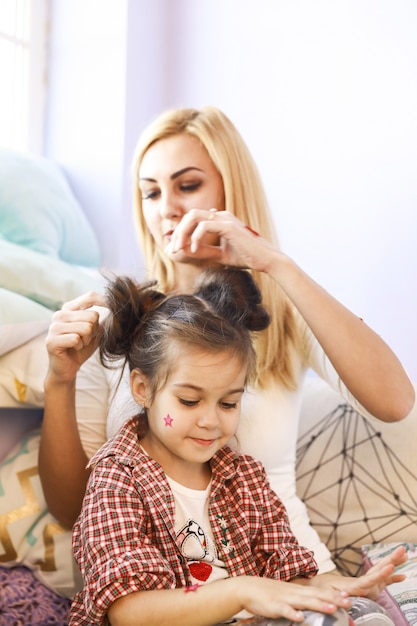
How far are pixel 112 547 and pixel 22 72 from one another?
1.55 meters

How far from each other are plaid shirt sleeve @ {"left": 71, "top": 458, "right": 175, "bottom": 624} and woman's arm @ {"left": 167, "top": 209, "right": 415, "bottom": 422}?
38 cm

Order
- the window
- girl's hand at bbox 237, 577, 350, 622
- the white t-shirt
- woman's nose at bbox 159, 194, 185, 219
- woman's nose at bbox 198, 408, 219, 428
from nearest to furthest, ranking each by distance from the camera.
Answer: girl's hand at bbox 237, 577, 350, 622, woman's nose at bbox 198, 408, 219, 428, the white t-shirt, woman's nose at bbox 159, 194, 185, 219, the window

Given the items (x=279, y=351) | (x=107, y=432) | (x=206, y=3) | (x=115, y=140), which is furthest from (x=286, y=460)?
(x=206, y=3)

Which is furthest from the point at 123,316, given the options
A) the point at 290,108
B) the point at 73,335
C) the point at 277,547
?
the point at 290,108

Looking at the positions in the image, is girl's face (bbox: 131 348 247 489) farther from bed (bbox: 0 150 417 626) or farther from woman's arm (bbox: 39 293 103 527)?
bed (bbox: 0 150 417 626)

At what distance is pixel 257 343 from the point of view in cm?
140

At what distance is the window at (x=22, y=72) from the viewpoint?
2.13 metres

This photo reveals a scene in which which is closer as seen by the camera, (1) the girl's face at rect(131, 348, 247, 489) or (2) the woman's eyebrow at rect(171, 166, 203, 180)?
(1) the girl's face at rect(131, 348, 247, 489)

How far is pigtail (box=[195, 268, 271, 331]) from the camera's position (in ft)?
3.98

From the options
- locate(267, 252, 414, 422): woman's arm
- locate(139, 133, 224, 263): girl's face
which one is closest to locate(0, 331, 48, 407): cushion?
locate(139, 133, 224, 263): girl's face

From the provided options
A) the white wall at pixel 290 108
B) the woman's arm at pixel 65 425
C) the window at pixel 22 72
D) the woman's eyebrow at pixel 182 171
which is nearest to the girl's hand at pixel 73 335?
the woman's arm at pixel 65 425

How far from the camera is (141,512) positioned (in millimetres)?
1093

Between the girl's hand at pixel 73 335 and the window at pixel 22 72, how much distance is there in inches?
42.0

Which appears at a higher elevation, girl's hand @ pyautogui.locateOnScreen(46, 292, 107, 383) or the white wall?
the white wall
